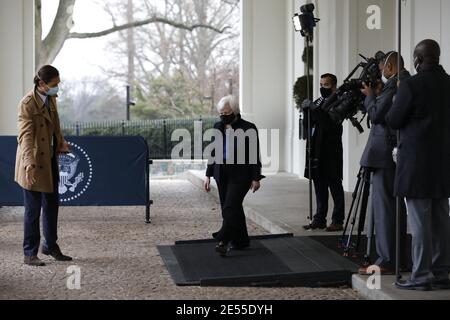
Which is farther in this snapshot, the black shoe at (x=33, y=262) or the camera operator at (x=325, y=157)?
the camera operator at (x=325, y=157)

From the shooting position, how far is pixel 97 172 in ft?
37.7

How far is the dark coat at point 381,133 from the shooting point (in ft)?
21.7

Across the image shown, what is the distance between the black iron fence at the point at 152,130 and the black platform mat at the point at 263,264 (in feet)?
52.0

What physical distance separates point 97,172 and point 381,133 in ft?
18.4

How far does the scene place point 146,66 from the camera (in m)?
38.4

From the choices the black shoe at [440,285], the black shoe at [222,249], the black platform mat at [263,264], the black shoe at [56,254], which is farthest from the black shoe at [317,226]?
the black shoe at [440,285]

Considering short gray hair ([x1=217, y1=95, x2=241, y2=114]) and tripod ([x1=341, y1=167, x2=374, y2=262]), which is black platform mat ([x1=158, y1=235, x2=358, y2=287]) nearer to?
tripod ([x1=341, y1=167, x2=374, y2=262])

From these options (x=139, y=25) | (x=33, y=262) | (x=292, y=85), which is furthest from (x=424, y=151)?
(x=139, y=25)

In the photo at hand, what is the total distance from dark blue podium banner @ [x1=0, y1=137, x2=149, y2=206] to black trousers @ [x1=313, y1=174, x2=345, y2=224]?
2.92 m

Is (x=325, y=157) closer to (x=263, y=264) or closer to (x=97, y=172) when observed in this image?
(x=263, y=264)

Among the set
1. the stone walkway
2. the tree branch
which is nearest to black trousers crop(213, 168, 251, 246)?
the stone walkway

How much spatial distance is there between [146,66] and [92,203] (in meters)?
A: 27.5

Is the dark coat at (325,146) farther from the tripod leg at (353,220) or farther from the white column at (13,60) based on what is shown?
the white column at (13,60)
